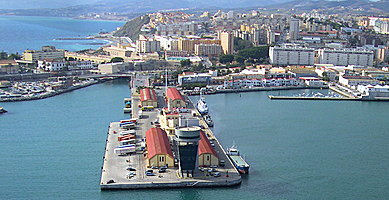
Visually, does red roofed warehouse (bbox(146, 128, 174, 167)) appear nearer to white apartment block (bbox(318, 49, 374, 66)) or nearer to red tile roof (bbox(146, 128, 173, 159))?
red tile roof (bbox(146, 128, 173, 159))

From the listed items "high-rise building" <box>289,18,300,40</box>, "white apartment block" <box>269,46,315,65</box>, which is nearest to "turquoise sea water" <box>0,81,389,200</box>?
"white apartment block" <box>269,46,315,65</box>

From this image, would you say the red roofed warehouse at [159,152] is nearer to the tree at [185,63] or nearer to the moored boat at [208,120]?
the moored boat at [208,120]

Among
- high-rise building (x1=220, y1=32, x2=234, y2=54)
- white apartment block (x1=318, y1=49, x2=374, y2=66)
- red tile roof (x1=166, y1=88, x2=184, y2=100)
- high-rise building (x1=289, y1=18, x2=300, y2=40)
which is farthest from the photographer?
high-rise building (x1=289, y1=18, x2=300, y2=40)

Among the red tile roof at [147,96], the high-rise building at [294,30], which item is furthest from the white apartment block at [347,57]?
the red tile roof at [147,96]

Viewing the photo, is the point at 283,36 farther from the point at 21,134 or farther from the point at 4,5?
the point at 4,5

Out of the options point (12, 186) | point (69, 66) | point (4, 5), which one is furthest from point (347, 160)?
point (4, 5)

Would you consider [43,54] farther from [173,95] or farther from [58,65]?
[173,95]

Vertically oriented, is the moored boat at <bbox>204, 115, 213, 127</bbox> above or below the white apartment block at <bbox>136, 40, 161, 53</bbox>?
below
